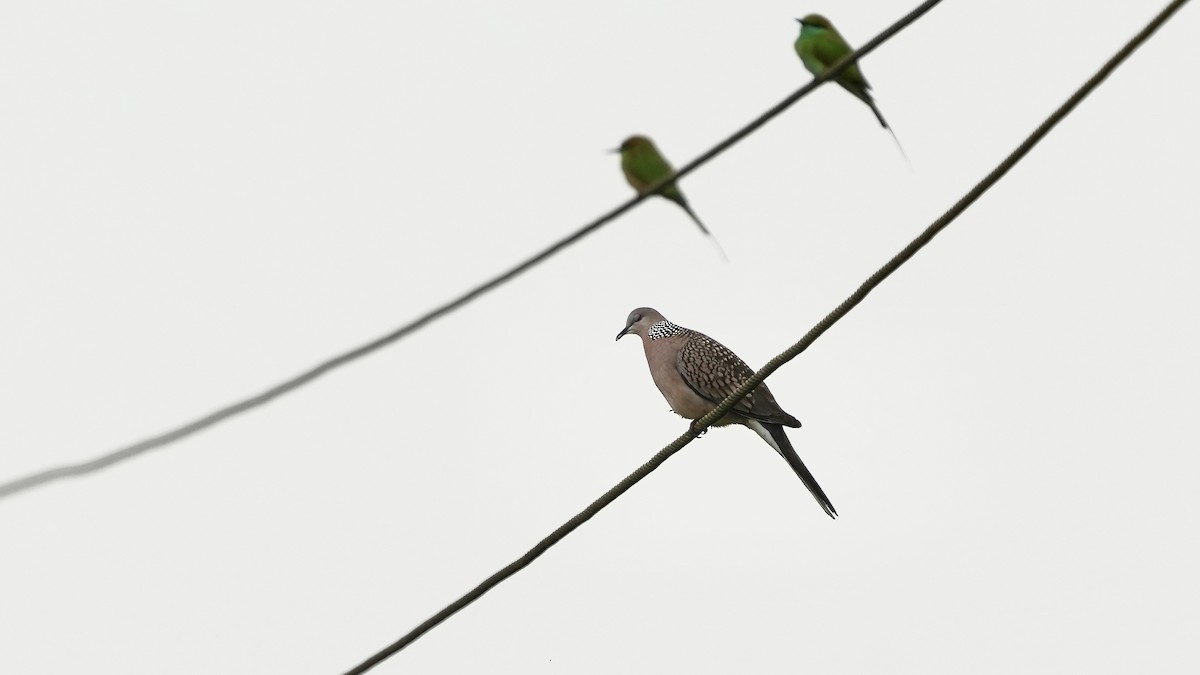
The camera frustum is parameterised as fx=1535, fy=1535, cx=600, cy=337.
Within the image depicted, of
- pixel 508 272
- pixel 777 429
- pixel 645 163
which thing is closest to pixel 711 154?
pixel 508 272

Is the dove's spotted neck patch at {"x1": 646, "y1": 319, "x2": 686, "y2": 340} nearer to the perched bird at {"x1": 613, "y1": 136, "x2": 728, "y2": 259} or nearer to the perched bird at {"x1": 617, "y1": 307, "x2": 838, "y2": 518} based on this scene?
the perched bird at {"x1": 617, "y1": 307, "x2": 838, "y2": 518}

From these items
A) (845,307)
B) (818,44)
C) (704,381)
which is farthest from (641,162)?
(704,381)

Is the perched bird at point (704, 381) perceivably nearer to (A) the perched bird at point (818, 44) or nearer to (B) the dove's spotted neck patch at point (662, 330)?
(B) the dove's spotted neck patch at point (662, 330)

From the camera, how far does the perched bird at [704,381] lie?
720 cm

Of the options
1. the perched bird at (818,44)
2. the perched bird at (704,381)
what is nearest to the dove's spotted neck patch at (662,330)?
the perched bird at (704,381)

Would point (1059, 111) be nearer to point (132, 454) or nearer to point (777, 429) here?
point (132, 454)

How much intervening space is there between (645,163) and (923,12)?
190cm

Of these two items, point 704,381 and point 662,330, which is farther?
point 662,330

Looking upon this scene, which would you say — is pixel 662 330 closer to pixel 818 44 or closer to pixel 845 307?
pixel 818 44

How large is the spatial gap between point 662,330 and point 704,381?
23.7 inches

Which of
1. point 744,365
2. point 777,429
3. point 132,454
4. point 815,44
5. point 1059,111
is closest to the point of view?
point 132,454

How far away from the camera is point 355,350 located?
10.6 ft

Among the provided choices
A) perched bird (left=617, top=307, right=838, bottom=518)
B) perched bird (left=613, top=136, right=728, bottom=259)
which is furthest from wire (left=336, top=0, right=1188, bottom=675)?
perched bird (left=617, top=307, right=838, bottom=518)

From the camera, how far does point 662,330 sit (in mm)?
8188
